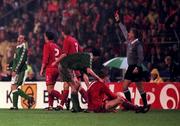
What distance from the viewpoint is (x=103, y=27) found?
2766cm

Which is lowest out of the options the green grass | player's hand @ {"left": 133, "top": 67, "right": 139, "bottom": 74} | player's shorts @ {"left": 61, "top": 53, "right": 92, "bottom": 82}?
the green grass

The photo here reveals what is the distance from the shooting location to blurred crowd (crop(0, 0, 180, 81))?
1005 inches

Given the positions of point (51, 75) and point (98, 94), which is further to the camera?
point (51, 75)

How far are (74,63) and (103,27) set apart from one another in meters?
9.69

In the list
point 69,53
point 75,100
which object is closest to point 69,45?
point 69,53

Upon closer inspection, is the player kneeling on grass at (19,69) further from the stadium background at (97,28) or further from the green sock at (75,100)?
the green sock at (75,100)

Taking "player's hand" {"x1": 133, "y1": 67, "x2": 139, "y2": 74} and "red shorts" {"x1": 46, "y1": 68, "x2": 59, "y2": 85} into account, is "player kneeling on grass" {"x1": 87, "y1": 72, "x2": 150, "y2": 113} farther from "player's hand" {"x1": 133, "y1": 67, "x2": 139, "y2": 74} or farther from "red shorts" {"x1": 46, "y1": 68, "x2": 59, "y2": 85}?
"red shorts" {"x1": 46, "y1": 68, "x2": 59, "y2": 85}

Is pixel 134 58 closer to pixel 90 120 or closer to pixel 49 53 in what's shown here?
pixel 49 53

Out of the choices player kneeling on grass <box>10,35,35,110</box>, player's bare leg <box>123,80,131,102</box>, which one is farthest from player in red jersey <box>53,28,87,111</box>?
player kneeling on grass <box>10,35,35,110</box>

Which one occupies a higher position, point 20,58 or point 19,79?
point 20,58

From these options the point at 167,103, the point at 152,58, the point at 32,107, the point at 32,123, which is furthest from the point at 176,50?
the point at 32,123

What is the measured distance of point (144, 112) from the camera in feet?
60.0

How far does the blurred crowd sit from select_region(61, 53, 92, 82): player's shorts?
6.42m

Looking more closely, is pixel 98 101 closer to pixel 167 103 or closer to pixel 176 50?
pixel 167 103
